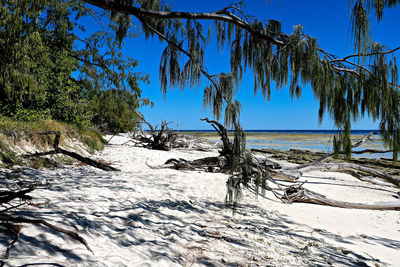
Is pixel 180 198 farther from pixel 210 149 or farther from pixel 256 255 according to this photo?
pixel 210 149

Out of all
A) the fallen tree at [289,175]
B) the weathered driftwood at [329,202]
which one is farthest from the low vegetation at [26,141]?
A: the weathered driftwood at [329,202]

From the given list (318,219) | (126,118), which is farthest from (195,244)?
(126,118)

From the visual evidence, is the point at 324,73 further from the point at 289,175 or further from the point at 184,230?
the point at 289,175

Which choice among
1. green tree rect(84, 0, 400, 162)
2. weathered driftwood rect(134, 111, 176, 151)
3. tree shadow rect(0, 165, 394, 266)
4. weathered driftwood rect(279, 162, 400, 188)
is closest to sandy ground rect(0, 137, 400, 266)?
tree shadow rect(0, 165, 394, 266)

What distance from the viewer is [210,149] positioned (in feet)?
49.5

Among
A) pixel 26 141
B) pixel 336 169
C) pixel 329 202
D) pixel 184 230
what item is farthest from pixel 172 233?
pixel 336 169

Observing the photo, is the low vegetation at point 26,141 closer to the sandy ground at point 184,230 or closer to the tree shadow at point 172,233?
the sandy ground at point 184,230

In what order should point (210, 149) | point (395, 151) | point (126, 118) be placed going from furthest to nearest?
1. point (126, 118)
2. point (210, 149)
3. point (395, 151)

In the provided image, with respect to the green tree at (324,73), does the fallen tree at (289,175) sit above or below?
below

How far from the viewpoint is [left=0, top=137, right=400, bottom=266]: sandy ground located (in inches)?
72.9

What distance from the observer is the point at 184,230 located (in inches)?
107

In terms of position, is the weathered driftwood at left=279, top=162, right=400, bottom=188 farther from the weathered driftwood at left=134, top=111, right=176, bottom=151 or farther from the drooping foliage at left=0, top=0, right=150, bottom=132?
the weathered driftwood at left=134, top=111, right=176, bottom=151

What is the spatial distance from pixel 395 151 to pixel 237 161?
126cm

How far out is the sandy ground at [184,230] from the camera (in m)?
1.85
